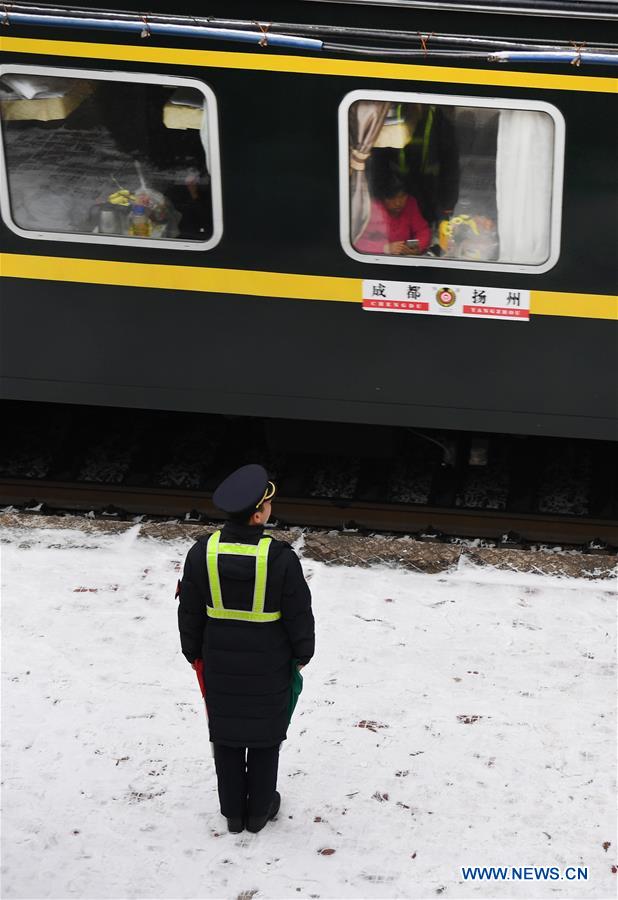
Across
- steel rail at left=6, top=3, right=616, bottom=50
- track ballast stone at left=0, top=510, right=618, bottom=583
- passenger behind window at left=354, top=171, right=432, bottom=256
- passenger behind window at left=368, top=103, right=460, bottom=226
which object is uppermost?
steel rail at left=6, top=3, right=616, bottom=50

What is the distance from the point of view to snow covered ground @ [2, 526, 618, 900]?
475cm

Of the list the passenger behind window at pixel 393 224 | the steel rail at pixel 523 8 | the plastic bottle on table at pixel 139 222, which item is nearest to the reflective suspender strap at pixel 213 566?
the passenger behind window at pixel 393 224

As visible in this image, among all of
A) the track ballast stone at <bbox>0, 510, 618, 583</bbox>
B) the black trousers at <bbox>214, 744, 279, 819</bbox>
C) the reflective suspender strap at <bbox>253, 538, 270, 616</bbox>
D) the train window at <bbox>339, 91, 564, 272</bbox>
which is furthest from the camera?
the track ballast stone at <bbox>0, 510, 618, 583</bbox>

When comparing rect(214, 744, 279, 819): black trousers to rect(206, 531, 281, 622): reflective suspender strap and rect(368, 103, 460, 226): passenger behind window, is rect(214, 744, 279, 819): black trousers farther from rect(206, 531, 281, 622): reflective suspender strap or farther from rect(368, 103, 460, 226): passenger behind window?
rect(368, 103, 460, 226): passenger behind window

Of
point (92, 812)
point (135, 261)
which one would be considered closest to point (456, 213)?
point (135, 261)

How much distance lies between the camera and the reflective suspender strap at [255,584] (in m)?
4.33

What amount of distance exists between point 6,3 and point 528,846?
420 cm

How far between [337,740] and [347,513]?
1.79m

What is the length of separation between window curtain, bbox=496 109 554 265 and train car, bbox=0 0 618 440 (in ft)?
0.03

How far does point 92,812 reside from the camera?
4988 millimetres

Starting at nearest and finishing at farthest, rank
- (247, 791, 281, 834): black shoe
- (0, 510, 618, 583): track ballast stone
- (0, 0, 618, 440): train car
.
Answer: (247, 791, 281, 834): black shoe → (0, 0, 618, 440): train car → (0, 510, 618, 583): track ballast stone

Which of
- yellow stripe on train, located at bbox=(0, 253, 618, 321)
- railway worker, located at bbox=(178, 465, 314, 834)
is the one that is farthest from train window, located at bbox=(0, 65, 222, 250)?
railway worker, located at bbox=(178, 465, 314, 834)

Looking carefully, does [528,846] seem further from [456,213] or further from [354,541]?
[456,213]

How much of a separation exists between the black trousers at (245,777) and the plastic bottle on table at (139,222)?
2.61 m
